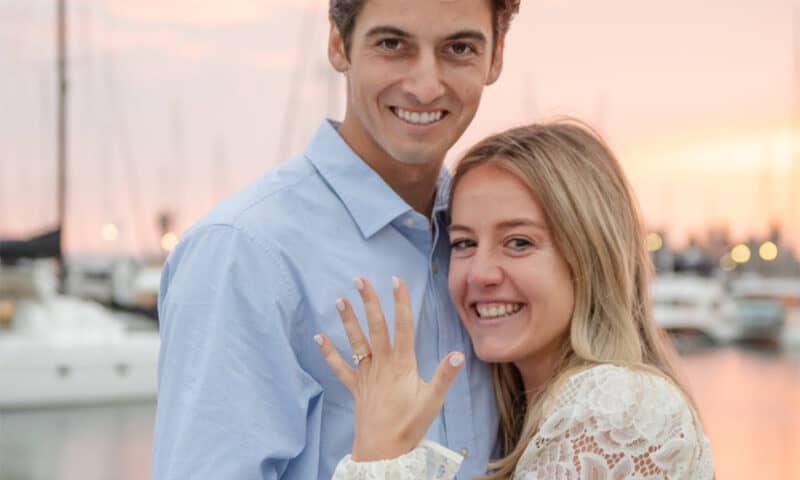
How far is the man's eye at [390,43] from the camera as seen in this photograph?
2143mm

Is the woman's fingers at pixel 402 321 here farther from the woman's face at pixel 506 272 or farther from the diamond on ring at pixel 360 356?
the woman's face at pixel 506 272

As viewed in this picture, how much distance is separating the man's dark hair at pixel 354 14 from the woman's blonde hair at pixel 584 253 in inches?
9.5

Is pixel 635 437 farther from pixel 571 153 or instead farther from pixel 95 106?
pixel 95 106

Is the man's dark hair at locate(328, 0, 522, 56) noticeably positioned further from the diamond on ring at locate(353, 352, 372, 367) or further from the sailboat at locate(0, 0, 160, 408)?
the sailboat at locate(0, 0, 160, 408)

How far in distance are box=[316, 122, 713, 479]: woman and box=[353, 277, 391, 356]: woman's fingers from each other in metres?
0.43

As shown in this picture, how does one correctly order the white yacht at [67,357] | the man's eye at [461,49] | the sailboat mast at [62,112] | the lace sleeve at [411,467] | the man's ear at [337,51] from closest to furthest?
the lace sleeve at [411,467] → the man's eye at [461,49] → the man's ear at [337,51] → the white yacht at [67,357] → the sailboat mast at [62,112]

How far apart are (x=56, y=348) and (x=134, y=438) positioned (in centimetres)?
187

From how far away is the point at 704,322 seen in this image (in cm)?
2472

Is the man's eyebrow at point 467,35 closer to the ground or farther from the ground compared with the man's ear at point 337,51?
farther from the ground

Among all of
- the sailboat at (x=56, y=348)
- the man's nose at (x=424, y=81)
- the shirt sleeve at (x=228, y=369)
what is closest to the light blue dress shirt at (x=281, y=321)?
the shirt sleeve at (x=228, y=369)

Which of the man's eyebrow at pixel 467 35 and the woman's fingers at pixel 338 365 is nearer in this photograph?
the woman's fingers at pixel 338 365

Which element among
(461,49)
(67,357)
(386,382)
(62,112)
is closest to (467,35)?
(461,49)

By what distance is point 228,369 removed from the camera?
1847 mm

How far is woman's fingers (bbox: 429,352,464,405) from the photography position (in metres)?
1.85
